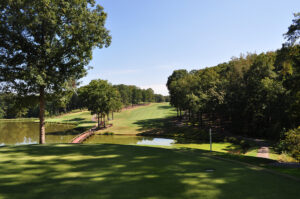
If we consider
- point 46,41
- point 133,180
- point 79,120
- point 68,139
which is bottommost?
point 68,139

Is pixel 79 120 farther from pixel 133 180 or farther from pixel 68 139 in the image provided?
pixel 133 180

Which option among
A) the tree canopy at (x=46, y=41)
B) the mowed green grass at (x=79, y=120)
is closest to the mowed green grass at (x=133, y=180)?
the tree canopy at (x=46, y=41)

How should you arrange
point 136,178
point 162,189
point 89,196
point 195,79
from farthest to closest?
point 195,79 → point 136,178 → point 162,189 → point 89,196

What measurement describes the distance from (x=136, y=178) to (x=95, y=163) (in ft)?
9.04

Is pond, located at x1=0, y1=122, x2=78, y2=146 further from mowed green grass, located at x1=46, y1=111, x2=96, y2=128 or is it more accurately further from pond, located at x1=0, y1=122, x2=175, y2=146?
mowed green grass, located at x1=46, y1=111, x2=96, y2=128

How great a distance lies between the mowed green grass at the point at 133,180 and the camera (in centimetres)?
542

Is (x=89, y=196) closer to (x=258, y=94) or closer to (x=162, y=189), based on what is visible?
(x=162, y=189)

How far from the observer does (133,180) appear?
21.1 ft

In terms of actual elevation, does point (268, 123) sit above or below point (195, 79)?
below

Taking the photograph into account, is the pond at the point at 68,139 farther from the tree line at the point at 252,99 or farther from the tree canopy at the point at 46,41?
the tree canopy at the point at 46,41

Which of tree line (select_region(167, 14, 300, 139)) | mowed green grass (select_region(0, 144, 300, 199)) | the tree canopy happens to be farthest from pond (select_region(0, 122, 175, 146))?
mowed green grass (select_region(0, 144, 300, 199))

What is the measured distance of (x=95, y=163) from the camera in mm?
8609

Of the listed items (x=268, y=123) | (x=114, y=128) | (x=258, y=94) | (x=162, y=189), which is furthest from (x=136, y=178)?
(x=114, y=128)

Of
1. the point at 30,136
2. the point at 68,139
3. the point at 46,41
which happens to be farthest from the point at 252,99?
the point at 30,136
